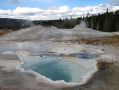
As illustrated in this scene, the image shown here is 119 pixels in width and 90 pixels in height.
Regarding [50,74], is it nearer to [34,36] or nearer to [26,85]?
[26,85]

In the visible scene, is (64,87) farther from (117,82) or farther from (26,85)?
(117,82)

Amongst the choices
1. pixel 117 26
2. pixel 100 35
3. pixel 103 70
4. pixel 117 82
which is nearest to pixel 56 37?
pixel 100 35

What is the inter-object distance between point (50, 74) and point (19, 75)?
6.24 feet

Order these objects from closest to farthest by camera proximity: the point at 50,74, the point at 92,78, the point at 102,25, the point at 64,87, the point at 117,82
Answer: the point at 64,87 → the point at 117,82 → the point at 92,78 → the point at 50,74 → the point at 102,25

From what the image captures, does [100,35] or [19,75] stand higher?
[19,75]

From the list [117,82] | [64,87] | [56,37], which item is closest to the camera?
[64,87]

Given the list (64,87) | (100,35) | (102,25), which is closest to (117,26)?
(102,25)

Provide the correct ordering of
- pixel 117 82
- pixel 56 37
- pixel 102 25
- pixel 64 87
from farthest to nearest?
pixel 102 25
pixel 56 37
pixel 117 82
pixel 64 87

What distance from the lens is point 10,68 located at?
15.8m

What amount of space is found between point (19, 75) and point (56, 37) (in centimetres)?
3421

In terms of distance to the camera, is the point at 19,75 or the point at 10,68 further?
the point at 10,68

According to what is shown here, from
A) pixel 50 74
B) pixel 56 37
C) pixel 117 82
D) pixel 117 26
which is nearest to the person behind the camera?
pixel 117 82

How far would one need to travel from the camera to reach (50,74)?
14.9 m

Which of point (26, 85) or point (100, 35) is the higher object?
point (26, 85)
